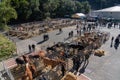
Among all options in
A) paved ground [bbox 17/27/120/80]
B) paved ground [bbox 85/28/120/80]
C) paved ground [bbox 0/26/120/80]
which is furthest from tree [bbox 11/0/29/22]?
paved ground [bbox 85/28/120/80]

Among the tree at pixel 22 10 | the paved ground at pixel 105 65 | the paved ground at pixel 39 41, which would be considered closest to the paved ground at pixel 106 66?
the paved ground at pixel 105 65

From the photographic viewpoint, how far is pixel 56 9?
67.8 metres

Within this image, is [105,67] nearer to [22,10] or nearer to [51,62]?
[51,62]

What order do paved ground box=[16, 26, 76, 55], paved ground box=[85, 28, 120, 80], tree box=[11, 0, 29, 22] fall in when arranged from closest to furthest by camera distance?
1. paved ground box=[85, 28, 120, 80]
2. paved ground box=[16, 26, 76, 55]
3. tree box=[11, 0, 29, 22]

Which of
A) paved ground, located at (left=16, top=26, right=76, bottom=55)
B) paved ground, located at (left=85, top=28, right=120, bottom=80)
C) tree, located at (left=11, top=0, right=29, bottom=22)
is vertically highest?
tree, located at (left=11, top=0, right=29, bottom=22)

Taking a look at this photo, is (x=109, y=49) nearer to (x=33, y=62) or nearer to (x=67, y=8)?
(x=33, y=62)

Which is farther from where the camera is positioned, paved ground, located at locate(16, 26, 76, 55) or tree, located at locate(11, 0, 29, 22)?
tree, located at locate(11, 0, 29, 22)

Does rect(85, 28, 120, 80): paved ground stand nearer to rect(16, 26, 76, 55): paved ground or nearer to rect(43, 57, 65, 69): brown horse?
rect(43, 57, 65, 69): brown horse

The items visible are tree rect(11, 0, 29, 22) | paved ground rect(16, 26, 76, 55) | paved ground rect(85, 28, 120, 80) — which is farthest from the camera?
tree rect(11, 0, 29, 22)

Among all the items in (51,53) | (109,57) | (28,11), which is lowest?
(109,57)

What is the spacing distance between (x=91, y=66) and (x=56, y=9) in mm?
49242

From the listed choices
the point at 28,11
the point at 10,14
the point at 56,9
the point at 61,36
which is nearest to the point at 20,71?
the point at 10,14

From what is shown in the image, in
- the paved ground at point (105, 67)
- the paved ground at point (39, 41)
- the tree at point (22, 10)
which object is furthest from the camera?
the tree at point (22, 10)

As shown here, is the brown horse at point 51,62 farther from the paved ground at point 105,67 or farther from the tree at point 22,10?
the tree at point 22,10
